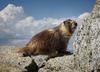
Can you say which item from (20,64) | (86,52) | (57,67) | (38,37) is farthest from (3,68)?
(38,37)

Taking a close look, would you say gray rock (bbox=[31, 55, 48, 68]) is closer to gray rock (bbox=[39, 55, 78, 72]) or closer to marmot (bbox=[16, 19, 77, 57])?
gray rock (bbox=[39, 55, 78, 72])

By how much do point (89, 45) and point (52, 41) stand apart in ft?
14.2

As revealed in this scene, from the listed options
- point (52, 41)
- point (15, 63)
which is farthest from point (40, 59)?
point (52, 41)

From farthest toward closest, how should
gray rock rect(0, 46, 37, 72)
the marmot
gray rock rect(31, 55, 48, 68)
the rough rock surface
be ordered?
the marmot, gray rock rect(31, 55, 48, 68), gray rock rect(0, 46, 37, 72), the rough rock surface

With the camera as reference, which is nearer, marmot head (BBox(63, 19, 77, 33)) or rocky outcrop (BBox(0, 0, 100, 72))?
rocky outcrop (BBox(0, 0, 100, 72))

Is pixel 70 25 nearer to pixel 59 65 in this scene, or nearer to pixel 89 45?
pixel 59 65

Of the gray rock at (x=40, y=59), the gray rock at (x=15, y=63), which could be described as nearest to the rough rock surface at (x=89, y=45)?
the gray rock at (x=40, y=59)

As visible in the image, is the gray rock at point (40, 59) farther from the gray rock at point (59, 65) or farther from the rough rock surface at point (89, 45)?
the rough rock surface at point (89, 45)

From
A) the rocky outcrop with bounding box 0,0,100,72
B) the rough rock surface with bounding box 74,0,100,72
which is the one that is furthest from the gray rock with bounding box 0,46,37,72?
the rough rock surface with bounding box 74,0,100,72

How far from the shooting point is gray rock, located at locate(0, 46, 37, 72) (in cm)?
1158

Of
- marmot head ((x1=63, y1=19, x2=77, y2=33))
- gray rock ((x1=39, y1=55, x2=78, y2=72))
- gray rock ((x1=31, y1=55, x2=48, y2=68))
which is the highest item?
marmot head ((x1=63, y1=19, x2=77, y2=33))

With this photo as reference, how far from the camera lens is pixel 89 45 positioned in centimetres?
1101

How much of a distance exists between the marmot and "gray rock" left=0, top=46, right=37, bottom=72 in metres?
0.85

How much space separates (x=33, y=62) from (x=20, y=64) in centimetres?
53
